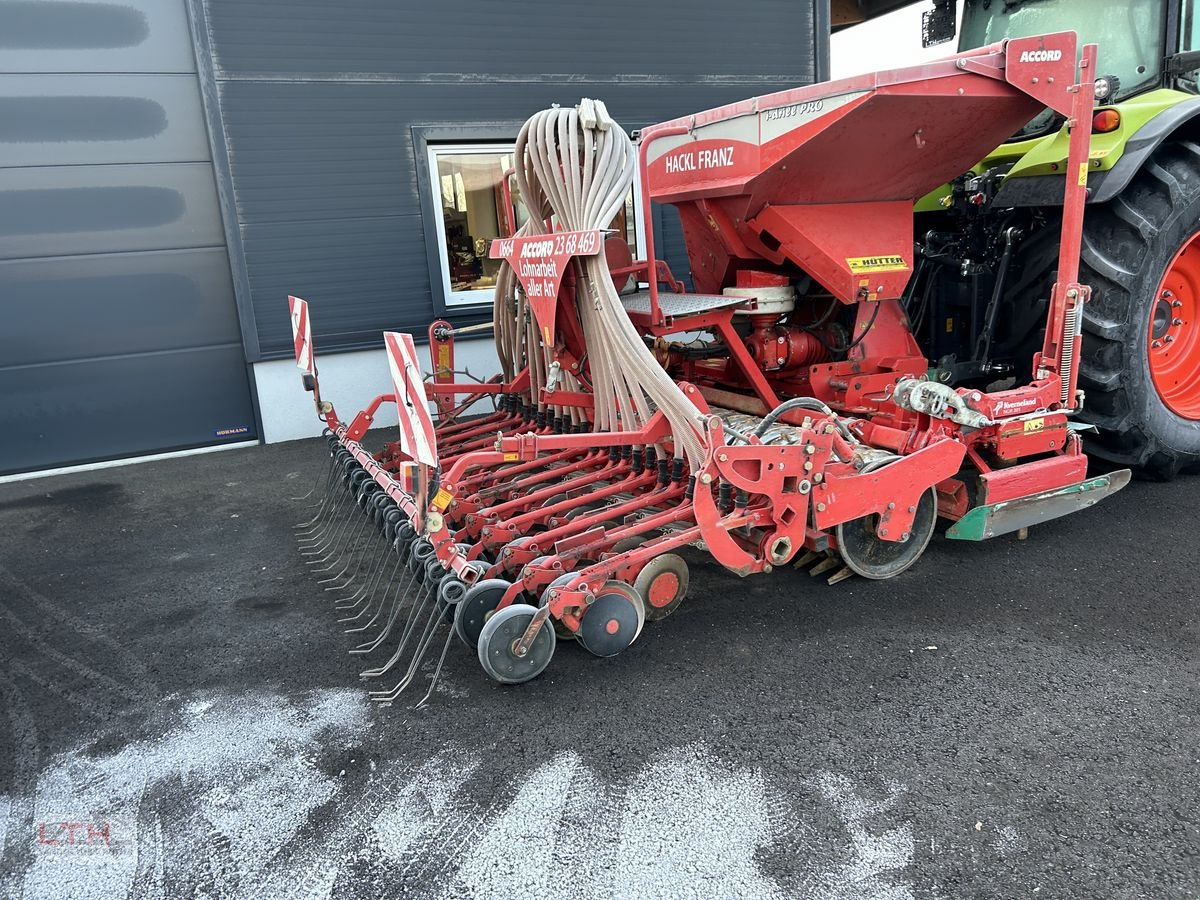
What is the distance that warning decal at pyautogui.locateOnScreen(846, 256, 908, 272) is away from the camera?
11.4 feet

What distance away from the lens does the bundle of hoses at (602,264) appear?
298 cm

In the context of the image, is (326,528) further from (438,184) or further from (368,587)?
(438,184)

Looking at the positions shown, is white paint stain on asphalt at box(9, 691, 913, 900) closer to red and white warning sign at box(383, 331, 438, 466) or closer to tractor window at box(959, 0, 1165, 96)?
red and white warning sign at box(383, 331, 438, 466)

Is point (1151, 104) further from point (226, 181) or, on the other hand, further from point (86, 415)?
point (86, 415)

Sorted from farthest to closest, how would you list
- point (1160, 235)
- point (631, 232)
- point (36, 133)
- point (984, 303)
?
point (631, 232) < point (36, 133) < point (984, 303) < point (1160, 235)

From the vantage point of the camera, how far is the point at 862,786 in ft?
6.93

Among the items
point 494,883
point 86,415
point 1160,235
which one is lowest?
point 494,883

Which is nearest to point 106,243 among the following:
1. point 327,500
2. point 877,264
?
point 327,500

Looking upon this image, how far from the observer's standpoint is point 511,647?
248 centimetres

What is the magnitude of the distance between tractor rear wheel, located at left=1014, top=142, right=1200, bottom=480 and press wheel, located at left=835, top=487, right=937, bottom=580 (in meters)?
1.09

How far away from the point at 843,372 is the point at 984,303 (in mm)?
899

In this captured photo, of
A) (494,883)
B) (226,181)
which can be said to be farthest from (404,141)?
(494,883)

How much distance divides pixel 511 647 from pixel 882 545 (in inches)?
61.9

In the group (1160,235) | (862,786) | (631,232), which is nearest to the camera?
(862,786)
